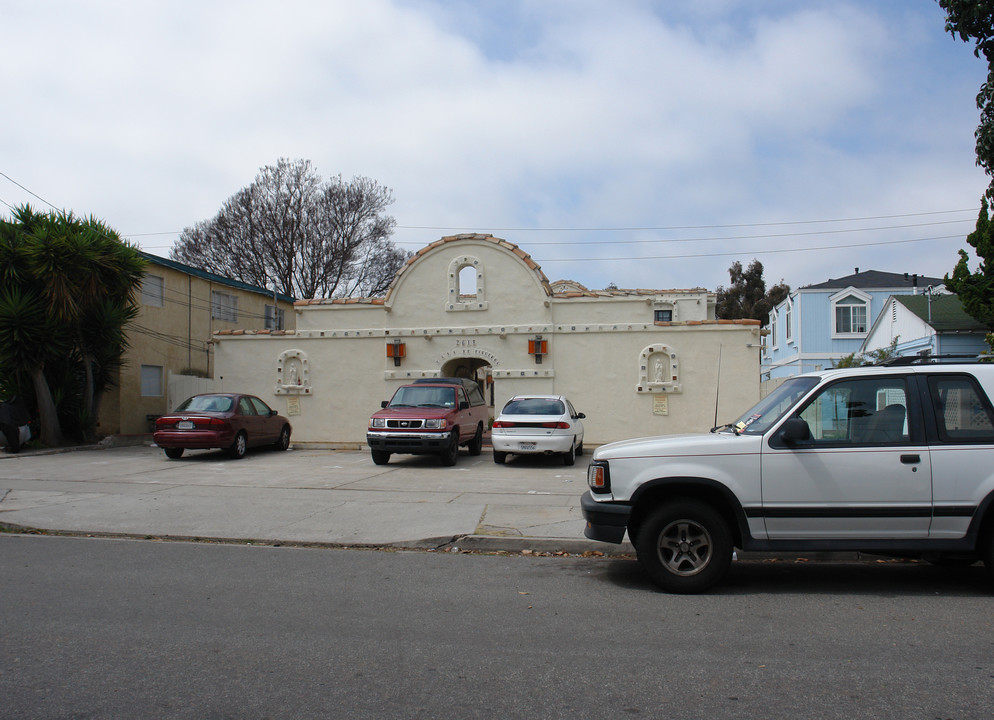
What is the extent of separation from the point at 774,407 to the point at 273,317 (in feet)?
94.8

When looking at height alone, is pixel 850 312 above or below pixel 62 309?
above

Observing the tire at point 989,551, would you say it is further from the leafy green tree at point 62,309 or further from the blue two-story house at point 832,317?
the blue two-story house at point 832,317

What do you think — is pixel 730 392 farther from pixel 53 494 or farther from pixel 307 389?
pixel 53 494

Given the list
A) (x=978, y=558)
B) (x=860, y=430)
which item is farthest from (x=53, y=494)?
(x=978, y=558)

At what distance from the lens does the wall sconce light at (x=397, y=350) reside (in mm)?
22062

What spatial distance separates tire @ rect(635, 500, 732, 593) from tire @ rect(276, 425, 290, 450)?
612 inches

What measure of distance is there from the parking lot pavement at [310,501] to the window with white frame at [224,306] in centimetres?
1277

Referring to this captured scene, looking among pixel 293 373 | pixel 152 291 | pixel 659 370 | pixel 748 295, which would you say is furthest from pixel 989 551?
pixel 748 295

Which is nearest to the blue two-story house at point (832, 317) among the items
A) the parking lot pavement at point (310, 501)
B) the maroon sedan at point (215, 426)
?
the parking lot pavement at point (310, 501)

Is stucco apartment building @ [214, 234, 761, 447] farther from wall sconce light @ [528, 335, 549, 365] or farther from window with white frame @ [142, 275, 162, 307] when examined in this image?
window with white frame @ [142, 275, 162, 307]

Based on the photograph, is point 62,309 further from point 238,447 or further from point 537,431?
point 537,431

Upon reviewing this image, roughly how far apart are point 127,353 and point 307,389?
261 inches

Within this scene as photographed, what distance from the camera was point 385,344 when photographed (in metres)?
22.3

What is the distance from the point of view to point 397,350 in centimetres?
2206
